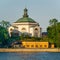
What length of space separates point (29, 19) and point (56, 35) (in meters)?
45.1

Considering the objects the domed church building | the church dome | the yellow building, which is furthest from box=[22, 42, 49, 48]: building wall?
the church dome

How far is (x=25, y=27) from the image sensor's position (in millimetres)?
144250

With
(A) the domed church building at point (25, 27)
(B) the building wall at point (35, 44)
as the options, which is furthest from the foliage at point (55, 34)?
(A) the domed church building at point (25, 27)

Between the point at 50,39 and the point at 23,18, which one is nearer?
the point at 50,39

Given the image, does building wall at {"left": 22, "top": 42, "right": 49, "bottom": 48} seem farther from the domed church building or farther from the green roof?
the green roof

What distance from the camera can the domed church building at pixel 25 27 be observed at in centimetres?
14099

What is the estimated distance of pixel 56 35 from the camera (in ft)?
335

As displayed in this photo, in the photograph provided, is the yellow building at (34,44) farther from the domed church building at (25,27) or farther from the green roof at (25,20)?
the green roof at (25,20)

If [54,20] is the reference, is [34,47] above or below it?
below

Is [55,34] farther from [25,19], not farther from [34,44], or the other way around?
[25,19]

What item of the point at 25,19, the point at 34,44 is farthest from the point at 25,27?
the point at 34,44

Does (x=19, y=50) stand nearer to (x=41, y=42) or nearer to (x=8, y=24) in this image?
(x=41, y=42)

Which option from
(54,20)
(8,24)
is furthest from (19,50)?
(8,24)

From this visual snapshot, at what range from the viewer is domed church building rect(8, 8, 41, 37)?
141 metres
